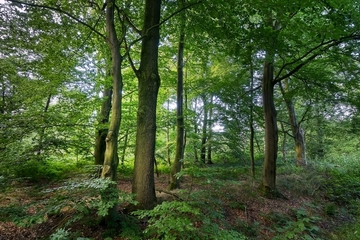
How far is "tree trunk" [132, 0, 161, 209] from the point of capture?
13.3ft

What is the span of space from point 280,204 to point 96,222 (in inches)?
198

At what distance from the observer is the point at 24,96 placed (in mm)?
4238

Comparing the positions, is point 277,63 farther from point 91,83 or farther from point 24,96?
point 24,96

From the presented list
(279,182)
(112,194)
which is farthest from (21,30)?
(279,182)

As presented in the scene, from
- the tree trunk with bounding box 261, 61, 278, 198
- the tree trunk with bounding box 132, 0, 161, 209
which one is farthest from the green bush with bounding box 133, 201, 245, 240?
the tree trunk with bounding box 261, 61, 278, 198

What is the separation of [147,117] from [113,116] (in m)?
0.75

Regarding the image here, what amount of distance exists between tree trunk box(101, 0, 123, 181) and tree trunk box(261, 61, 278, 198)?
15.6 feet

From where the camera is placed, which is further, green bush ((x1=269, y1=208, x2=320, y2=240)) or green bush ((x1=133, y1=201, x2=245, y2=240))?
green bush ((x1=269, y1=208, x2=320, y2=240))

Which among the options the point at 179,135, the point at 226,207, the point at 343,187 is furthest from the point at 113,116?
the point at 343,187

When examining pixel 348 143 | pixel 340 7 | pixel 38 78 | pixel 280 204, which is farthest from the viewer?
pixel 348 143

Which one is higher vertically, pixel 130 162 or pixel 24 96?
pixel 24 96

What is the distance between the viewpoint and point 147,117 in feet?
13.8

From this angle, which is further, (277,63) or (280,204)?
(277,63)

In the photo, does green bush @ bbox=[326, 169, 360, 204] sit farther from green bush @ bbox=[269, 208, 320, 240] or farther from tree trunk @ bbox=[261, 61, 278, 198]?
green bush @ bbox=[269, 208, 320, 240]
